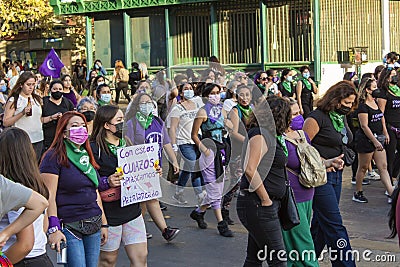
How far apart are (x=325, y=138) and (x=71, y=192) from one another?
2526 mm

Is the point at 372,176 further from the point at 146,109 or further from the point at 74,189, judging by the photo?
the point at 74,189

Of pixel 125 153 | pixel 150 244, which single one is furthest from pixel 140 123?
pixel 125 153

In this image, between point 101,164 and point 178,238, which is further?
point 178,238

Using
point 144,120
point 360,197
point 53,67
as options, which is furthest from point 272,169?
point 53,67

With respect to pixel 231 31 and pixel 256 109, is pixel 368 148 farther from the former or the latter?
pixel 231 31

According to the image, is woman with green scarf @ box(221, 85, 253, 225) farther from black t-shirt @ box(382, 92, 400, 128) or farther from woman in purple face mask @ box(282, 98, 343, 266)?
woman in purple face mask @ box(282, 98, 343, 266)

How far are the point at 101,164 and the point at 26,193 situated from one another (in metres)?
1.97

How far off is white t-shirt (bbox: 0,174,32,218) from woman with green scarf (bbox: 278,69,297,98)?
11.2m

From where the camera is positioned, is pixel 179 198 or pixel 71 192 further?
pixel 179 198

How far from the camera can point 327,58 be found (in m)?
23.1

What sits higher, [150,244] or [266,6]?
[266,6]

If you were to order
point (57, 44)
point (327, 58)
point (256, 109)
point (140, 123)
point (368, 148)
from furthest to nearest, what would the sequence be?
point (57, 44)
point (327, 58)
point (368, 148)
point (140, 123)
point (256, 109)

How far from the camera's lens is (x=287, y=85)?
48.7ft

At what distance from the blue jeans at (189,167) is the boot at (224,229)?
31.5 inches
